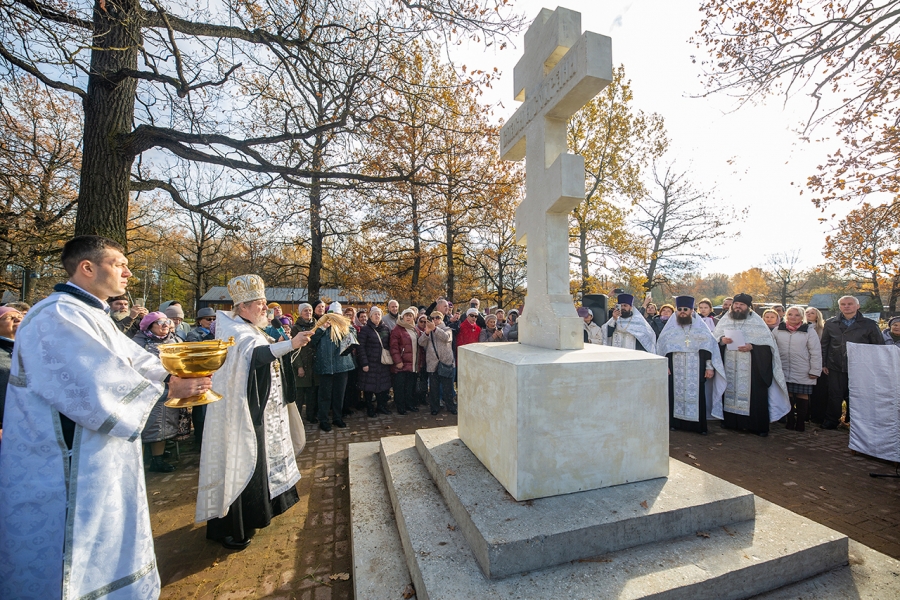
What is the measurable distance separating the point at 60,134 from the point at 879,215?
20.1 meters

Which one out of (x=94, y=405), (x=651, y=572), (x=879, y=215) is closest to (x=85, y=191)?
(x=94, y=405)

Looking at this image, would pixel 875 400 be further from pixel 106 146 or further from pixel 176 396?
pixel 106 146

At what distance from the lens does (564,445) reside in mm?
2613

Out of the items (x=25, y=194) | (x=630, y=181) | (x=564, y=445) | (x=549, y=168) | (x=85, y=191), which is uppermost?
(x=630, y=181)

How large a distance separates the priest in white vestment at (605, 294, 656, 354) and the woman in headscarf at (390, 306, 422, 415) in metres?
3.46

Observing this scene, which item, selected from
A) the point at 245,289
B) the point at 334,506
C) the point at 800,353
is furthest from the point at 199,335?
the point at 800,353

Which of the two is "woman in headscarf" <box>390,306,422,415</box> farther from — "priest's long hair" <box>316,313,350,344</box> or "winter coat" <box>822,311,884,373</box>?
"winter coat" <box>822,311,884,373</box>

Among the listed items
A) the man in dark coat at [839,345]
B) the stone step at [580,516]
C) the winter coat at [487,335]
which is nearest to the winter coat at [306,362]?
the winter coat at [487,335]

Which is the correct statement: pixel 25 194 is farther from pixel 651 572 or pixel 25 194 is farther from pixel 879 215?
pixel 879 215

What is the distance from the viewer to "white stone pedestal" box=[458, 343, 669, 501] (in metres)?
2.53

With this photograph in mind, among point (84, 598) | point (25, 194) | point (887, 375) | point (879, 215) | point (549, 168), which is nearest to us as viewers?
point (84, 598)

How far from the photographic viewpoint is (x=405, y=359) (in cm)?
718

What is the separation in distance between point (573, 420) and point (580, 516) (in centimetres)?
55

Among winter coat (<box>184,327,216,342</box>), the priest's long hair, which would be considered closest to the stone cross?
the priest's long hair
